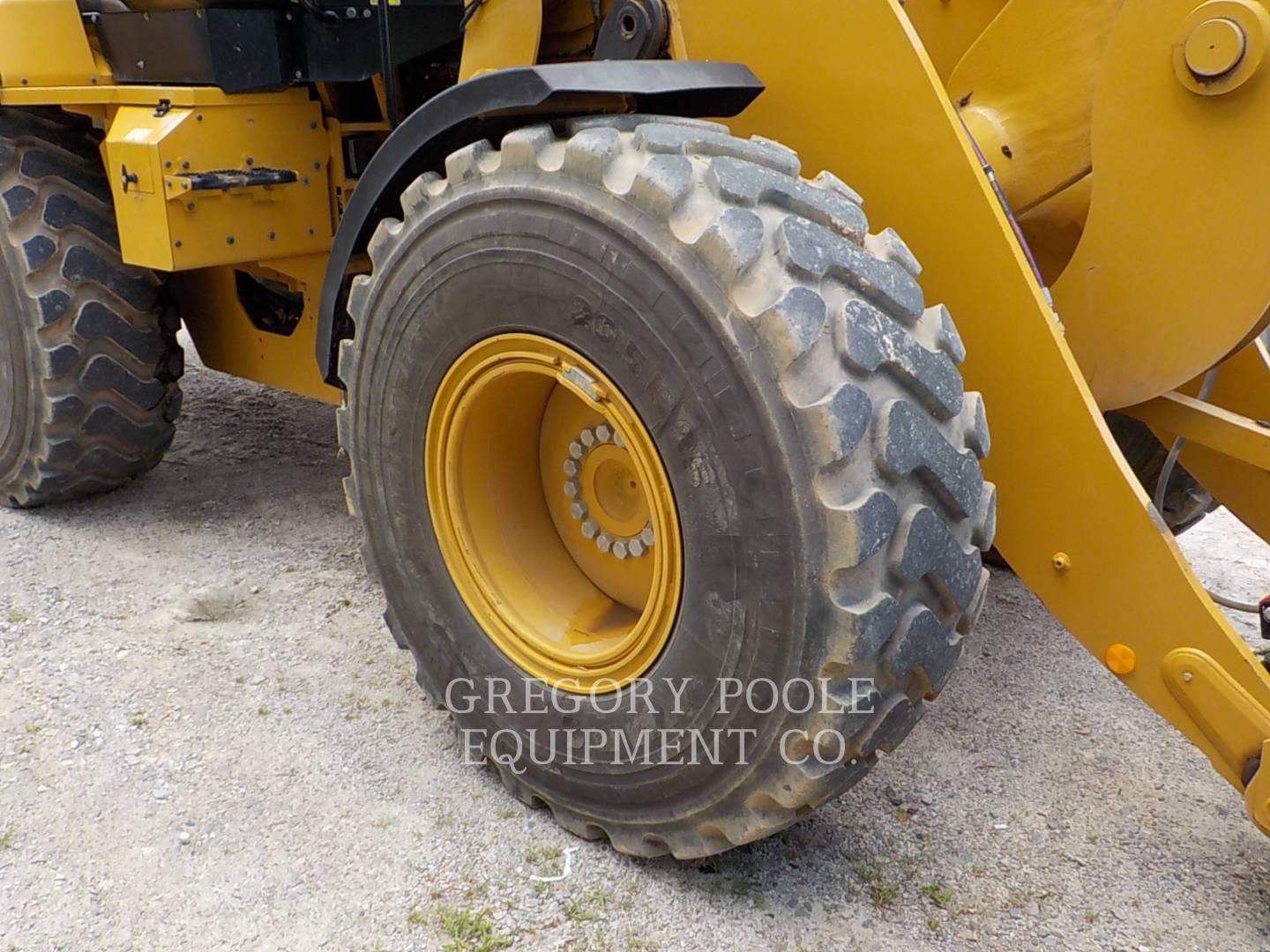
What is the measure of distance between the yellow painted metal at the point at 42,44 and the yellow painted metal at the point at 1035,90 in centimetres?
243

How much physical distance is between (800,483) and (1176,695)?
790mm

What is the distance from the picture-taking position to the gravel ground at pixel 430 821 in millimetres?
2062

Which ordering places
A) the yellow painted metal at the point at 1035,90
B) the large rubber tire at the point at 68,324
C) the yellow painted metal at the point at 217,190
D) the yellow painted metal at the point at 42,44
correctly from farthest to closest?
the large rubber tire at the point at 68,324
the yellow painted metal at the point at 42,44
the yellow painted metal at the point at 217,190
the yellow painted metal at the point at 1035,90

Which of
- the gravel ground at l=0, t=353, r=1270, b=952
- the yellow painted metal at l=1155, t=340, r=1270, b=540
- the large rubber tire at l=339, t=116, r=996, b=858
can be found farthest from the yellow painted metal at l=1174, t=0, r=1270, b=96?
the gravel ground at l=0, t=353, r=1270, b=952

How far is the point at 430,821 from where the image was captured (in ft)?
7.61

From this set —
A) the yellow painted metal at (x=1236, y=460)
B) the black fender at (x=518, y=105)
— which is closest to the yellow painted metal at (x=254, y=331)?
the black fender at (x=518, y=105)

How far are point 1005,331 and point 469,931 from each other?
1436mm

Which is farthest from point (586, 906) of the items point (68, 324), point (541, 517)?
point (68, 324)

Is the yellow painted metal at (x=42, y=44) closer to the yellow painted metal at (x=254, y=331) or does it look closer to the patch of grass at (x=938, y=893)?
the yellow painted metal at (x=254, y=331)

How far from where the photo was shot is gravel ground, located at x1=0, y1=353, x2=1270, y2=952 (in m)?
2.06

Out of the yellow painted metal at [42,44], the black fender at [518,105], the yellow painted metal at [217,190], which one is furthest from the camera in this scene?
the yellow painted metal at [42,44]

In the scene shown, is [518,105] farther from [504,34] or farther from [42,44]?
[42,44]

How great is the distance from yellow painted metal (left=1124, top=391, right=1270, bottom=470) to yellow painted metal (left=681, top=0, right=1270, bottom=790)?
35cm

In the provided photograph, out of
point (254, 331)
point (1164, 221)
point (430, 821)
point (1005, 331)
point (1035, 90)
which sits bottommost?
point (430, 821)
